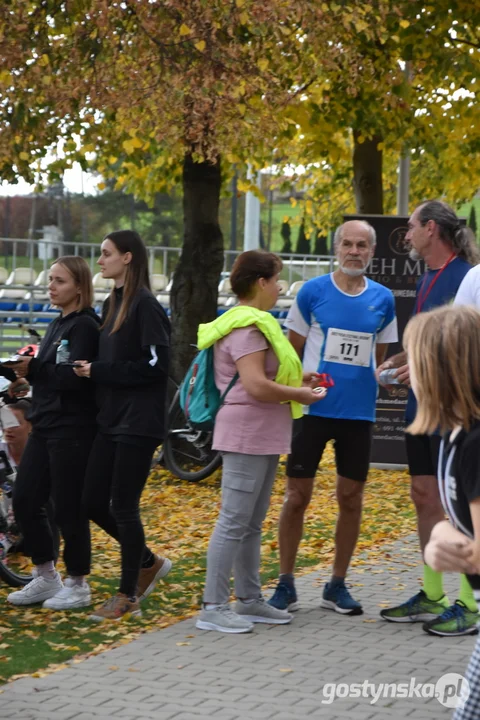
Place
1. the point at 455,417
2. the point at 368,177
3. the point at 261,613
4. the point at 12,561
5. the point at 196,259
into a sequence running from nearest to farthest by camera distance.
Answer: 1. the point at 455,417
2. the point at 261,613
3. the point at 12,561
4. the point at 196,259
5. the point at 368,177

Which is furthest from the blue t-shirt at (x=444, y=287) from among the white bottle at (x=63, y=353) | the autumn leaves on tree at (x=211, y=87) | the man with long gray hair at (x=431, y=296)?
the autumn leaves on tree at (x=211, y=87)

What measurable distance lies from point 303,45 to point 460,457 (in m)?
9.80

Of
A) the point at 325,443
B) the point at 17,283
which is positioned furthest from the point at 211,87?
the point at 17,283

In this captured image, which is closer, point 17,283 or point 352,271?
point 352,271

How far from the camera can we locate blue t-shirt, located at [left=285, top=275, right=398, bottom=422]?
666 centimetres

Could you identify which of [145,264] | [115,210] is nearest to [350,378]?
[145,264]

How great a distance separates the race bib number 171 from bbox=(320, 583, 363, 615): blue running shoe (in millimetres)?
A: 1192

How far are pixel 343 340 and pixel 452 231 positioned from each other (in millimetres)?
780

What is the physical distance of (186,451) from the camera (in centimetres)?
1190

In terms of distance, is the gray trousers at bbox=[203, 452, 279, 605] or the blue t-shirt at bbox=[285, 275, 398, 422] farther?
the blue t-shirt at bbox=[285, 275, 398, 422]

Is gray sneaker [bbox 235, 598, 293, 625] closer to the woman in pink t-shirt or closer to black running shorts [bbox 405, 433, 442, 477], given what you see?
the woman in pink t-shirt

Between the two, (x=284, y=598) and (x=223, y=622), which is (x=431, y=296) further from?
(x=223, y=622)

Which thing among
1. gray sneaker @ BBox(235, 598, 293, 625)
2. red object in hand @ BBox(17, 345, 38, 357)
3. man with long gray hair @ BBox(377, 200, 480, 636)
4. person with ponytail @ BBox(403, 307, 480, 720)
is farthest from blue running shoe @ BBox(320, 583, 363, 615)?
person with ponytail @ BBox(403, 307, 480, 720)

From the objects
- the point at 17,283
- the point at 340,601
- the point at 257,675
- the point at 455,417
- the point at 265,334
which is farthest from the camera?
the point at 17,283
